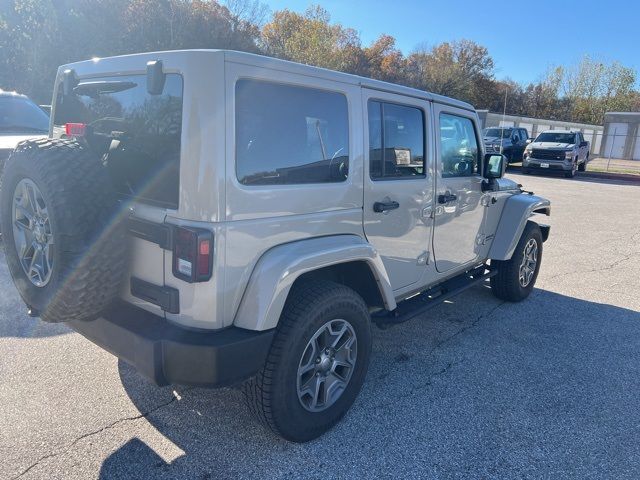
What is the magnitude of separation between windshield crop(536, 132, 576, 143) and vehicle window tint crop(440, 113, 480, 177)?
19.2 meters

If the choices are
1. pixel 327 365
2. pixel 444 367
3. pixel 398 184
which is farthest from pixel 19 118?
pixel 444 367

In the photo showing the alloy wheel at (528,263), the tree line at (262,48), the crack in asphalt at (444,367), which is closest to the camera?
the crack in asphalt at (444,367)

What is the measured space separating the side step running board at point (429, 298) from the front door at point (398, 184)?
0.20m

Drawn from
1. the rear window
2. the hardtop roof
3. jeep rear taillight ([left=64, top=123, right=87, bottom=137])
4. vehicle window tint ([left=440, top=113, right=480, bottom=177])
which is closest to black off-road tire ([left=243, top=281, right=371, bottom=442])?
the rear window

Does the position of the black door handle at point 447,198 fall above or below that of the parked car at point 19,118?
below

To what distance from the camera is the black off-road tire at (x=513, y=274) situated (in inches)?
192

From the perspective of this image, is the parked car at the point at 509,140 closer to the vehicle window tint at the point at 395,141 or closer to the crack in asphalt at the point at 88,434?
the vehicle window tint at the point at 395,141

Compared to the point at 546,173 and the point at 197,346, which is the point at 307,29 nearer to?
the point at 546,173

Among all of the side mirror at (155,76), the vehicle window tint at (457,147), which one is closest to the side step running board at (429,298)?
the vehicle window tint at (457,147)

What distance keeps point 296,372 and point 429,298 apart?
5.61 feet

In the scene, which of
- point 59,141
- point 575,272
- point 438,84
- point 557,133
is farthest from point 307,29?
point 59,141

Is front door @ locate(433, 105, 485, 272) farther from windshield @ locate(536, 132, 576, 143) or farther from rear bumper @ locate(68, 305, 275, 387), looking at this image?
windshield @ locate(536, 132, 576, 143)

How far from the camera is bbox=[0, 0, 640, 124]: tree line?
1945cm

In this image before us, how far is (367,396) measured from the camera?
10.5ft
